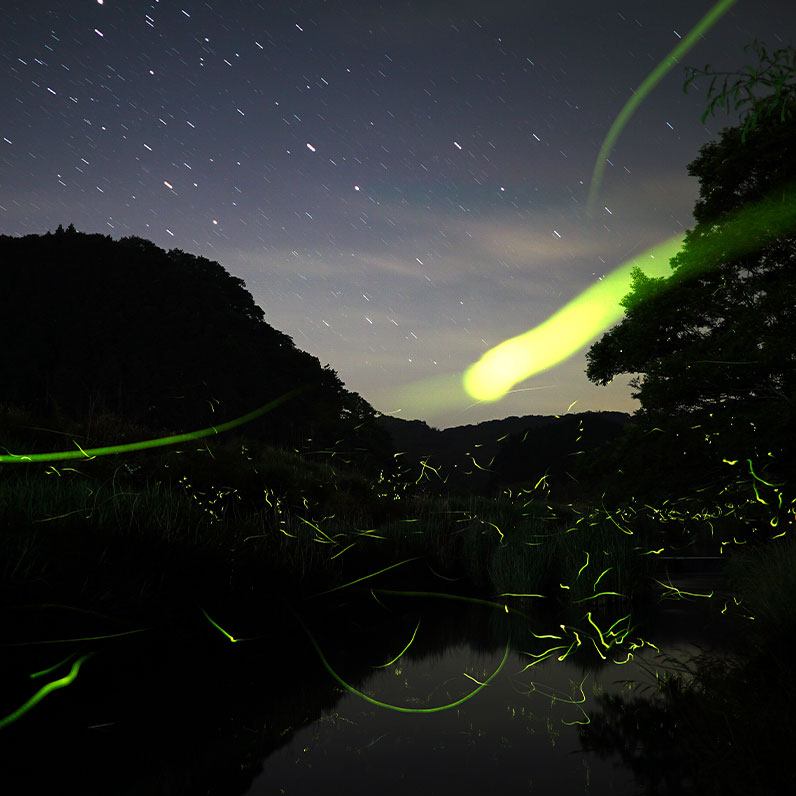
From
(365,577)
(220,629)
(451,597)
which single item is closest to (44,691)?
(220,629)

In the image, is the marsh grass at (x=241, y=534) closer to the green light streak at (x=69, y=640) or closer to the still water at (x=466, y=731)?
the green light streak at (x=69, y=640)

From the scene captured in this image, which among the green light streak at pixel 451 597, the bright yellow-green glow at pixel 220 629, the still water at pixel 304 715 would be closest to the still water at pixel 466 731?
the still water at pixel 304 715

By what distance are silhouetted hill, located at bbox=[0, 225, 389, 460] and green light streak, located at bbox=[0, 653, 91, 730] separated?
111 ft

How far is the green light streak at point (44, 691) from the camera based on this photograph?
4.50 meters

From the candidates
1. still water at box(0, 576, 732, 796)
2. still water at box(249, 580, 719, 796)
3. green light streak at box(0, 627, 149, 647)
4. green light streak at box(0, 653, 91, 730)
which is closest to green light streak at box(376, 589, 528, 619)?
still water at box(0, 576, 732, 796)

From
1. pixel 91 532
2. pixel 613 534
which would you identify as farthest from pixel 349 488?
pixel 91 532

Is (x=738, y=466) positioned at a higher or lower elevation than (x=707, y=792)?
higher

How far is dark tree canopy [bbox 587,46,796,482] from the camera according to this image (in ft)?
45.1

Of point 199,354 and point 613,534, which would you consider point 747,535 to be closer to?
point 613,534

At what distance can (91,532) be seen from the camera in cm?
670

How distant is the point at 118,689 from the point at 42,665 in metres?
0.65

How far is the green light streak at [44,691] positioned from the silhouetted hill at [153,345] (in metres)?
33.8

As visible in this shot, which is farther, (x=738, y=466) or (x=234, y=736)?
(x=738, y=466)

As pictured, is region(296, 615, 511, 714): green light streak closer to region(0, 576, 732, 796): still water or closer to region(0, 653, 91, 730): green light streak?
region(0, 576, 732, 796): still water
